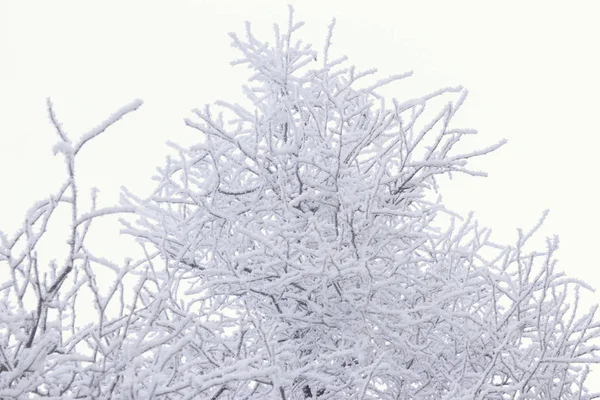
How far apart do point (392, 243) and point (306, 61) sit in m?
1.62

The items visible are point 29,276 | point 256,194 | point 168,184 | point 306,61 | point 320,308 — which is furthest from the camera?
point 306,61

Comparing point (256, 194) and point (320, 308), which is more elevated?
point (256, 194)

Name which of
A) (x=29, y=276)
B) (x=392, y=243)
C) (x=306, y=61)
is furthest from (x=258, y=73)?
(x=29, y=276)

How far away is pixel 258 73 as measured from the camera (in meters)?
5.01

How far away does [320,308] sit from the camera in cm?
392

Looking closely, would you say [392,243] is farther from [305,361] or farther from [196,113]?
[196,113]

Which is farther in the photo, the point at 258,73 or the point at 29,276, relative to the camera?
the point at 258,73

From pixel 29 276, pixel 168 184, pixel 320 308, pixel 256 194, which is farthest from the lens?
pixel 168 184

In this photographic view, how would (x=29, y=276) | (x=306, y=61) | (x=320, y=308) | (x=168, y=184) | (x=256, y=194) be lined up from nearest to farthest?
(x=29, y=276), (x=320, y=308), (x=256, y=194), (x=168, y=184), (x=306, y=61)

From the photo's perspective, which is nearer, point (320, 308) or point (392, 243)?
point (320, 308)

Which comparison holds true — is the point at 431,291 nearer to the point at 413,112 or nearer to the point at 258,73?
the point at 413,112

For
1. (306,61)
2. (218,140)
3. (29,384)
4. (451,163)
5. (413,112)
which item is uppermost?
(306,61)

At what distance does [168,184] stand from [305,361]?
1.63 m

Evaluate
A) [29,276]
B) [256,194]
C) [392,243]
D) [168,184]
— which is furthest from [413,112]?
[29,276]
